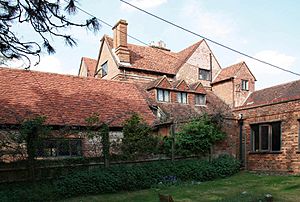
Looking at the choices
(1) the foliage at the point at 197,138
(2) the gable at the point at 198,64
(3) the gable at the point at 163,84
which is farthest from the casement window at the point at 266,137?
(2) the gable at the point at 198,64

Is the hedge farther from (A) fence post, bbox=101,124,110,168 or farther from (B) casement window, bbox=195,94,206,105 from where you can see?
(B) casement window, bbox=195,94,206,105

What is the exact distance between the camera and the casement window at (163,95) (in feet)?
73.5

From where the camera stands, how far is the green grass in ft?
30.7

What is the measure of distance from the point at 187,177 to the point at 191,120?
147 inches

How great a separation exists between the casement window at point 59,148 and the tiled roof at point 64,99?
2.72 metres

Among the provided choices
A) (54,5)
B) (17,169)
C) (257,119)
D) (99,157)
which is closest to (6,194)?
(17,169)

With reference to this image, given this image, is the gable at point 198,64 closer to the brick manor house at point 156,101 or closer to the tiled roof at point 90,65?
the brick manor house at point 156,101

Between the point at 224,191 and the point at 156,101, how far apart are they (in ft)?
38.9

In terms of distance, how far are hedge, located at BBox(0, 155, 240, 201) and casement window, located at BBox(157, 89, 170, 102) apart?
28.6 ft

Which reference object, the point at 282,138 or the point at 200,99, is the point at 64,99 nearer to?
the point at 200,99

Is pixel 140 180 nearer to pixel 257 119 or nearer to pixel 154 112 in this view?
pixel 257 119

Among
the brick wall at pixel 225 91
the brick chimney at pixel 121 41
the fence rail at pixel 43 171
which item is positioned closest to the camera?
the fence rail at pixel 43 171

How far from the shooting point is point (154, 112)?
21.0m

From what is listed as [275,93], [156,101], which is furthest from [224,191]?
[275,93]
